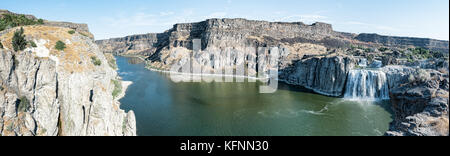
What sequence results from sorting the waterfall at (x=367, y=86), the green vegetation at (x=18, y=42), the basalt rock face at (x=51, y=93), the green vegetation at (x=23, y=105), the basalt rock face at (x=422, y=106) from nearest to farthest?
the basalt rock face at (x=422, y=106) < the basalt rock face at (x=51, y=93) < the green vegetation at (x=23, y=105) < the green vegetation at (x=18, y=42) < the waterfall at (x=367, y=86)

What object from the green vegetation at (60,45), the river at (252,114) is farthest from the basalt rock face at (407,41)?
the green vegetation at (60,45)

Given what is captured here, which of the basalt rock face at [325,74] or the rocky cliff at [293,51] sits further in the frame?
the rocky cliff at [293,51]

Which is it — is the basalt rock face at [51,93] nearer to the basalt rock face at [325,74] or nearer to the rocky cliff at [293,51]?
the basalt rock face at [325,74]

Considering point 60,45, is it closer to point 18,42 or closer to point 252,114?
point 18,42

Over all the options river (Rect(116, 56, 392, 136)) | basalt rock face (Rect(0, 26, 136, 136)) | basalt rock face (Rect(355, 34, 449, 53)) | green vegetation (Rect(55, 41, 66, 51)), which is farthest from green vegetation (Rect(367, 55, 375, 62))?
basalt rock face (Rect(355, 34, 449, 53))

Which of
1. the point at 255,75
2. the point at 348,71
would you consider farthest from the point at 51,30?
the point at 255,75

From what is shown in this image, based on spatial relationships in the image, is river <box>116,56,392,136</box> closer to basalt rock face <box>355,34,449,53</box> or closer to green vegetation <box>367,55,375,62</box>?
green vegetation <box>367,55,375,62</box>

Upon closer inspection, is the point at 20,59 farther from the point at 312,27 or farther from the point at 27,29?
the point at 312,27
